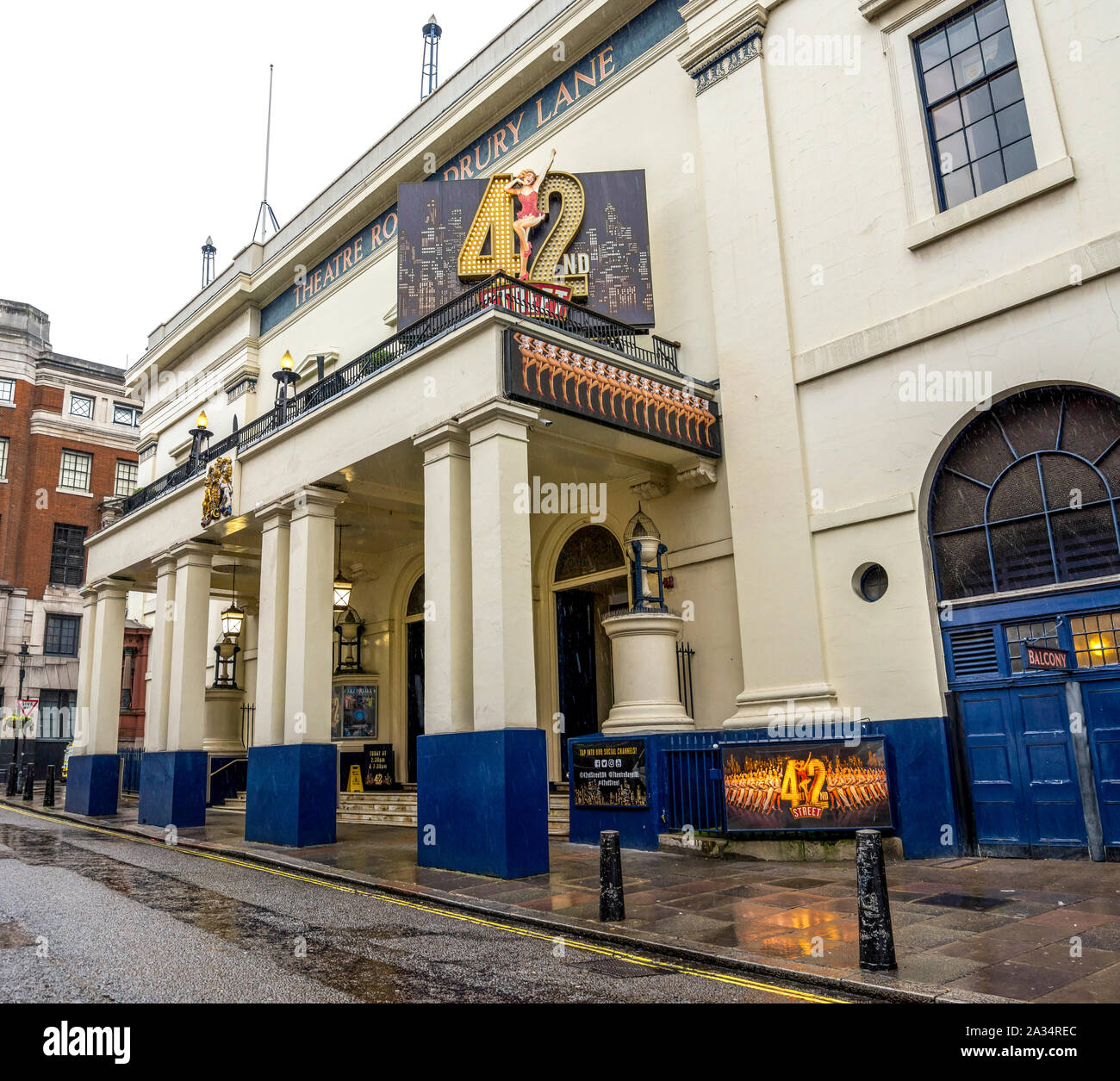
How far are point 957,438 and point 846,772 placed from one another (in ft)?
14.6

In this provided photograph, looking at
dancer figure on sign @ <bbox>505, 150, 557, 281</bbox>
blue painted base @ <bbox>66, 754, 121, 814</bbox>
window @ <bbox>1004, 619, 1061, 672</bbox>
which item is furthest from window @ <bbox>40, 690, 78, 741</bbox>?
window @ <bbox>1004, 619, 1061, 672</bbox>

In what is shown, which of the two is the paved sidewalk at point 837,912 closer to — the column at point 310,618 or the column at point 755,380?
the column at point 310,618

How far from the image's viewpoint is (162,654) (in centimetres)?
1919

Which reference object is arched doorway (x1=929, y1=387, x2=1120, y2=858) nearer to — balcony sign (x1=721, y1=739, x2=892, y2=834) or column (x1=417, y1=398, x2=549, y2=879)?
balcony sign (x1=721, y1=739, x2=892, y2=834)

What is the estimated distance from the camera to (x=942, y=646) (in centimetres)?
1152

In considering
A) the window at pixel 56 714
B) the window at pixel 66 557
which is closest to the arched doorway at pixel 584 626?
the window at pixel 56 714

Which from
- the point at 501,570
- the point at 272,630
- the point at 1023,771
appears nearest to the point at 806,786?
the point at 1023,771

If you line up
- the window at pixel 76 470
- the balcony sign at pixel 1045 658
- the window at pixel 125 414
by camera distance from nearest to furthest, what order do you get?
1. the balcony sign at pixel 1045 658
2. the window at pixel 76 470
3. the window at pixel 125 414

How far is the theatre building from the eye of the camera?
10.8m

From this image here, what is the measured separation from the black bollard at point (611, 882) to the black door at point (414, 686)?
46.0 ft

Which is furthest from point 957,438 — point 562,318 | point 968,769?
point 562,318

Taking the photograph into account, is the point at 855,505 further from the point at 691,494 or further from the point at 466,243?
the point at 466,243

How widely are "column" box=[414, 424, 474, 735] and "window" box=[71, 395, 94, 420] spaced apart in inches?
1451

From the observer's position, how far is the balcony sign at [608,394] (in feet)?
38.7
